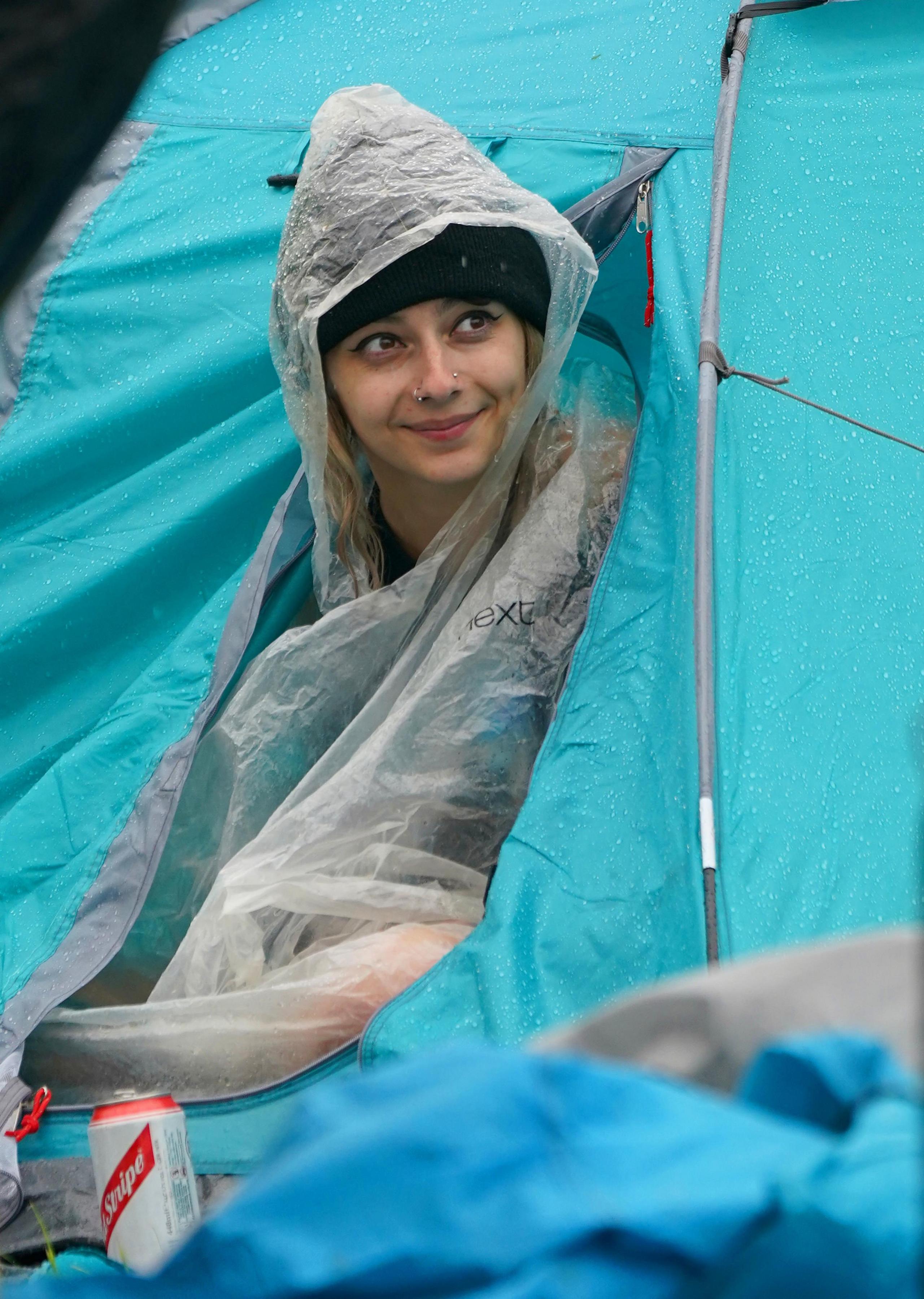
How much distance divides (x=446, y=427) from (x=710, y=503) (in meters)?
0.35

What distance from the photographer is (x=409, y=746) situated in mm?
1256

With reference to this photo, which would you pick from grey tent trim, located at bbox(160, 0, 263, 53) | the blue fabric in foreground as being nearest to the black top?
grey tent trim, located at bbox(160, 0, 263, 53)

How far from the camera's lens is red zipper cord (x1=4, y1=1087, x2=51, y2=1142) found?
1108mm

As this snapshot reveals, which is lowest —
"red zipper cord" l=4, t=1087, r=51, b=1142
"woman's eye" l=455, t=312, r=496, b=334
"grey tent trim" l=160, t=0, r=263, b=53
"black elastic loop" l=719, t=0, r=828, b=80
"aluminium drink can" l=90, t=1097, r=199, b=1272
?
"red zipper cord" l=4, t=1087, r=51, b=1142

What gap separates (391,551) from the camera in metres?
1.55

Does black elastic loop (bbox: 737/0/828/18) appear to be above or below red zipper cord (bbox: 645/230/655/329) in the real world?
above

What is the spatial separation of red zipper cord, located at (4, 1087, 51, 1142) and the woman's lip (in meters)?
0.75

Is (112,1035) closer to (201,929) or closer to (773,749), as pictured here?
(201,929)

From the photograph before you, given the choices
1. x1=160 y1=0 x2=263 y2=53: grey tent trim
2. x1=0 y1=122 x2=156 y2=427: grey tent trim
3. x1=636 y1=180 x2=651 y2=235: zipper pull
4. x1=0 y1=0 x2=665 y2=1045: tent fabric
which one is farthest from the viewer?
x1=160 y1=0 x2=263 y2=53: grey tent trim

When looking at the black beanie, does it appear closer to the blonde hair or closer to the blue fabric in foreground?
the blonde hair

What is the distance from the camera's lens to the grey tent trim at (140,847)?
119cm

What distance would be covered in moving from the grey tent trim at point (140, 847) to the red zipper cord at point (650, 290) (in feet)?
1.53

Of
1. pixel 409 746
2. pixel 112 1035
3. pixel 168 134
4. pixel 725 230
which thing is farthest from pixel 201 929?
pixel 168 134

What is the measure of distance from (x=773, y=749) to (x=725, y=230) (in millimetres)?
609
